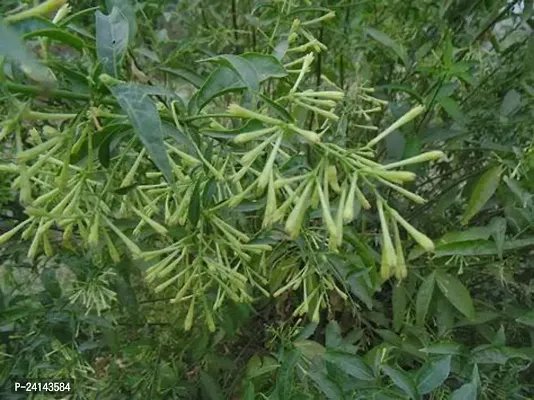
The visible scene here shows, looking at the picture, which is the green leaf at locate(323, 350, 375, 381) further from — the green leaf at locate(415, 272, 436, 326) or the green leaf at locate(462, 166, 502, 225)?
the green leaf at locate(462, 166, 502, 225)

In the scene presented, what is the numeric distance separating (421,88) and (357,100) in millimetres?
438

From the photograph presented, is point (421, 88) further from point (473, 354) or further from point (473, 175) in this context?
point (473, 354)

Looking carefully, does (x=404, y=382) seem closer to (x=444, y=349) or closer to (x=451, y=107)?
(x=444, y=349)

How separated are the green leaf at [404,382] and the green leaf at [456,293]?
11.4 inches

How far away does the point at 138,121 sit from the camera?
0.58 metres

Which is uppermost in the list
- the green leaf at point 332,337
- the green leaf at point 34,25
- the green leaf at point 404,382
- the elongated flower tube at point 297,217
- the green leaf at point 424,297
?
the green leaf at point 34,25

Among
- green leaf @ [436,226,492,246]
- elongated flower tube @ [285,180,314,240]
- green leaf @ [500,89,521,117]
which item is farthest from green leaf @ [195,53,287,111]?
green leaf @ [500,89,521,117]

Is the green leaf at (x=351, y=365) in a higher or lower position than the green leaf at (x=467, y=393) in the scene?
lower

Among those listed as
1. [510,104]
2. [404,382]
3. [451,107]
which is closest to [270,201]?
[404,382]

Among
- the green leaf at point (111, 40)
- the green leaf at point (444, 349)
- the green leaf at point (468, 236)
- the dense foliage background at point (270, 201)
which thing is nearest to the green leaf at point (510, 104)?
the dense foliage background at point (270, 201)

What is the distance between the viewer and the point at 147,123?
584mm

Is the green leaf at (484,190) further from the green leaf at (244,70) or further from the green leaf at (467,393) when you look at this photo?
the green leaf at (244,70)

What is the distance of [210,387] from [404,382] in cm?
53

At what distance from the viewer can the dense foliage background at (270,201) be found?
65 cm
